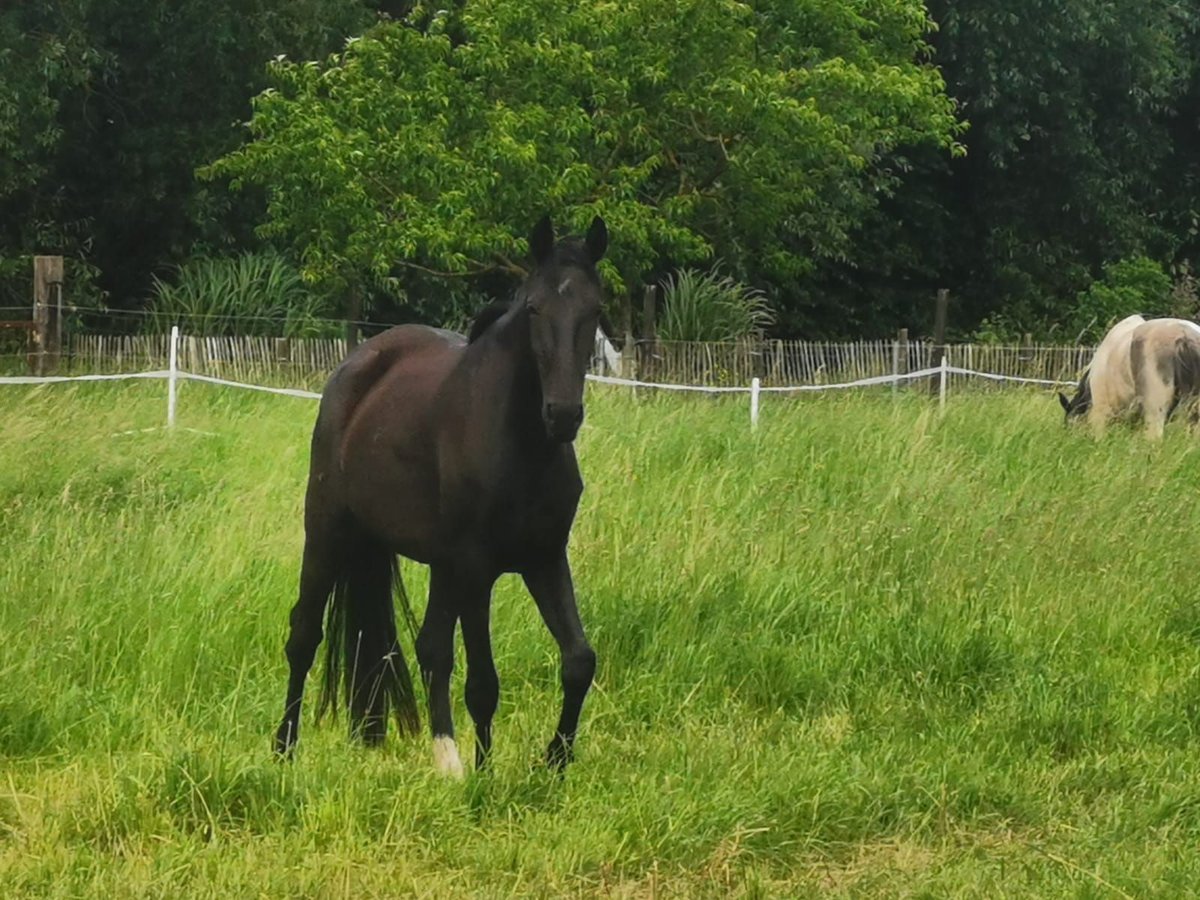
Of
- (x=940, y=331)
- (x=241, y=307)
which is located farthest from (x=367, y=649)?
(x=940, y=331)

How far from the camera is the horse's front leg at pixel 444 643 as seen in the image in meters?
5.22

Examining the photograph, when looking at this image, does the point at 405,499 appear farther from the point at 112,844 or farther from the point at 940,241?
the point at 940,241

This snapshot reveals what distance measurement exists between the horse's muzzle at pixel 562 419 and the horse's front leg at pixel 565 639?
0.58m

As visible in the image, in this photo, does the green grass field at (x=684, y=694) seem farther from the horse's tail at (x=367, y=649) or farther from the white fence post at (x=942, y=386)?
the white fence post at (x=942, y=386)

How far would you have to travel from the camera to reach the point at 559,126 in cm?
2316

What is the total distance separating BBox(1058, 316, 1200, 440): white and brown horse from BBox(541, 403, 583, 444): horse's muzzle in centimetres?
1061

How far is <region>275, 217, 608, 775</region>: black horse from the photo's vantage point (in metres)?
5.03

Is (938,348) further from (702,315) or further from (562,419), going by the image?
(562,419)

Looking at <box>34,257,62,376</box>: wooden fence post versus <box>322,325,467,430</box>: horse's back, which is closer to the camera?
<box>322,325,467,430</box>: horse's back

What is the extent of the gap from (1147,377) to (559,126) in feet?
34.5

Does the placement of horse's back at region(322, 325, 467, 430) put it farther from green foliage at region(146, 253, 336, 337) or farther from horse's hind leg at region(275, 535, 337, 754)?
green foliage at region(146, 253, 336, 337)

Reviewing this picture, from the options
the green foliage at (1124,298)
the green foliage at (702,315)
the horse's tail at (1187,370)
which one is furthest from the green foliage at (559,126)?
the horse's tail at (1187,370)

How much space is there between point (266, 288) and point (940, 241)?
17.5 meters

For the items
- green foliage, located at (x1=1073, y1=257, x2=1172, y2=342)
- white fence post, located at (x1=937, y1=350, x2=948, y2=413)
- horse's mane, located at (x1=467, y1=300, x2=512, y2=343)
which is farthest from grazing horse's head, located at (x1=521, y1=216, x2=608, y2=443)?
green foliage, located at (x1=1073, y1=257, x2=1172, y2=342)
